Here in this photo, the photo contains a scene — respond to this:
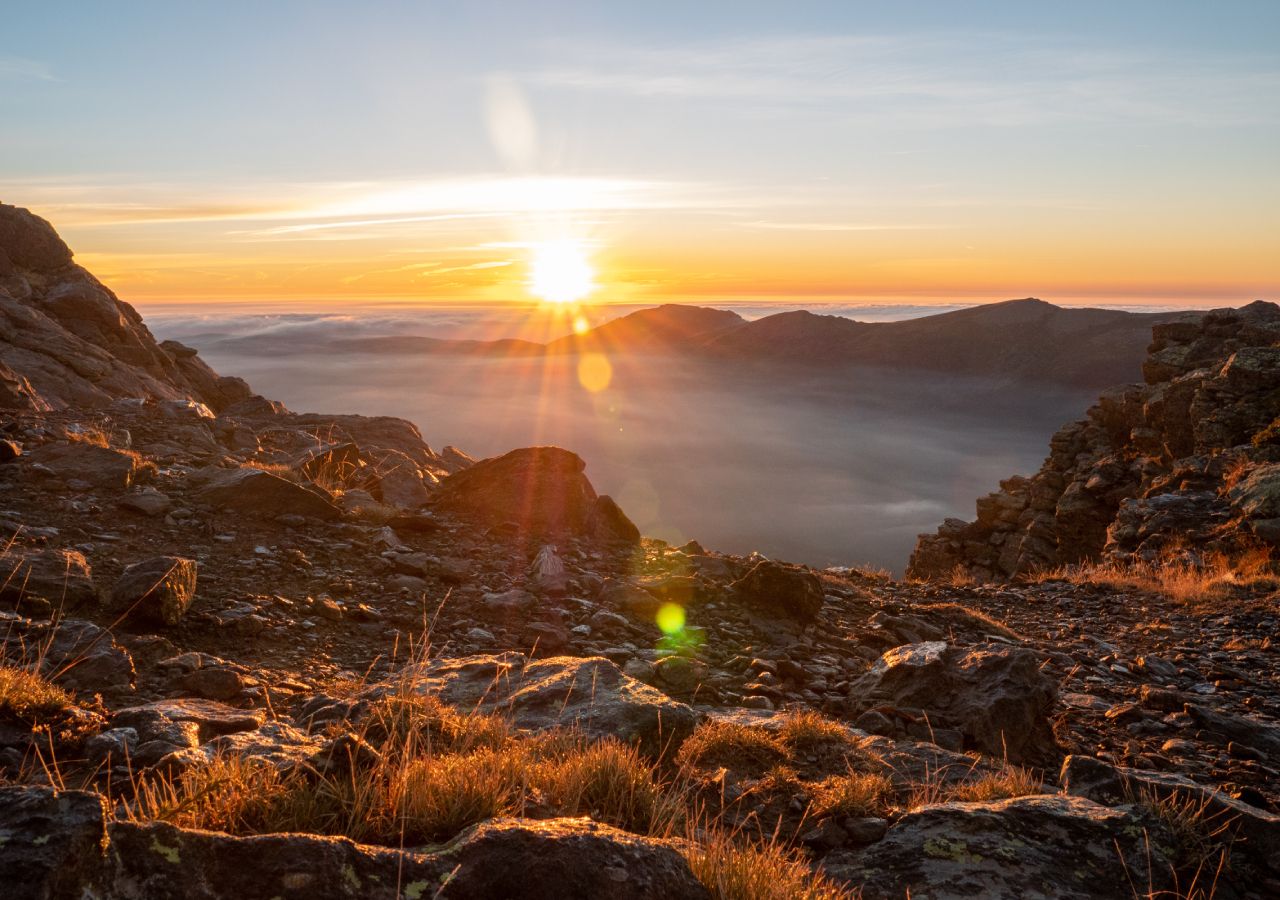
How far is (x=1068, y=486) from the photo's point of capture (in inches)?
932

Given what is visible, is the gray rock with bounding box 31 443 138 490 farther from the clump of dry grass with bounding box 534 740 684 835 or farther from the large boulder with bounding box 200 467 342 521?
the clump of dry grass with bounding box 534 740 684 835

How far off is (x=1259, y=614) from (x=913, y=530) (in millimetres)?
188701

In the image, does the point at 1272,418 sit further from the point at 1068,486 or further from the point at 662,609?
the point at 662,609

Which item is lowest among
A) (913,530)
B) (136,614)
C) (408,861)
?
(913,530)

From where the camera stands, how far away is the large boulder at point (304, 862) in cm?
205

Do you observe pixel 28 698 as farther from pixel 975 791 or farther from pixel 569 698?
pixel 975 791

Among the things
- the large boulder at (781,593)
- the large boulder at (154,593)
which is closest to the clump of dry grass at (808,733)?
the large boulder at (781,593)

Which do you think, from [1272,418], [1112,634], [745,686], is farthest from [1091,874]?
[1272,418]

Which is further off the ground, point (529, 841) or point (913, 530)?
point (529, 841)

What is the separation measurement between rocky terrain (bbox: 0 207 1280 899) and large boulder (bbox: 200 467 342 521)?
0.04 metres

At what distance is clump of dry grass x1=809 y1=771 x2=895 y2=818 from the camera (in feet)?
13.5

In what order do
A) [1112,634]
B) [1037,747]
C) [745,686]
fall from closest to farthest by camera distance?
[1037,747]
[745,686]
[1112,634]

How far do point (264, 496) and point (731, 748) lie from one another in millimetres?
7558

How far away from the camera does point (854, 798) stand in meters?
4.16
